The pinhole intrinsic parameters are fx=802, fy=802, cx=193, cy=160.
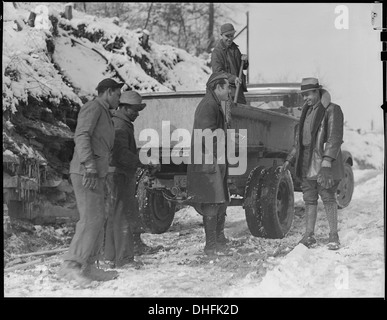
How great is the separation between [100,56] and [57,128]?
98 centimetres

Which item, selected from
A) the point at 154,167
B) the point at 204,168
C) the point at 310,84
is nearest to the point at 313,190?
the point at 310,84

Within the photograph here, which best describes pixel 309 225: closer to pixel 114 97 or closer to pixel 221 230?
pixel 221 230

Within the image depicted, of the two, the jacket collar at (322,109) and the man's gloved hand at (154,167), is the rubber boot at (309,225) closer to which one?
the jacket collar at (322,109)

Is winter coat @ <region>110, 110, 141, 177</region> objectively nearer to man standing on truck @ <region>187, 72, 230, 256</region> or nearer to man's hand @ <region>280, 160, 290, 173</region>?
man standing on truck @ <region>187, 72, 230, 256</region>

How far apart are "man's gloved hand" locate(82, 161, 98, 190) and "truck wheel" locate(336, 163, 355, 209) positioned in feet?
9.18

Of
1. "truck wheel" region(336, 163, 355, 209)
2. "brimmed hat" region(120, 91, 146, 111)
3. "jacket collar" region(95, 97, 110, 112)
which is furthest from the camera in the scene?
"truck wheel" region(336, 163, 355, 209)

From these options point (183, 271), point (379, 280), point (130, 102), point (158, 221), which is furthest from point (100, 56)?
point (379, 280)

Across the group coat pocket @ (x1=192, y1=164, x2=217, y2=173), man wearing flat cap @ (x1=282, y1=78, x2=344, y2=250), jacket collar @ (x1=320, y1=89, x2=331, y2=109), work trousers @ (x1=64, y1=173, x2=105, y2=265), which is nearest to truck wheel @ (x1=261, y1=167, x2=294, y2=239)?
man wearing flat cap @ (x1=282, y1=78, x2=344, y2=250)

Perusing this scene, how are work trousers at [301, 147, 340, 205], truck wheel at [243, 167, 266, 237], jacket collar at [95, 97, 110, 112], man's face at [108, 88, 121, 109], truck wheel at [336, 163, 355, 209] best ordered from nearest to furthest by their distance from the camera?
jacket collar at [95, 97, 110, 112]
man's face at [108, 88, 121, 109]
work trousers at [301, 147, 340, 205]
truck wheel at [243, 167, 266, 237]
truck wheel at [336, 163, 355, 209]

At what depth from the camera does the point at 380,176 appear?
302 inches

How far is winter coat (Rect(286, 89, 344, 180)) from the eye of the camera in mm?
7902
